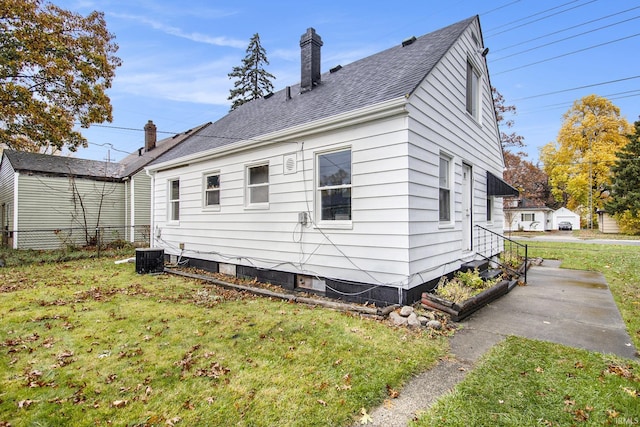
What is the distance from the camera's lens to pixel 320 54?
9562 mm

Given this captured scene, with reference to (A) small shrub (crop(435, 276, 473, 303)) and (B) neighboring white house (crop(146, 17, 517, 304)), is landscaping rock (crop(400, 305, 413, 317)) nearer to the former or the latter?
(B) neighboring white house (crop(146, 17, 517, 304))

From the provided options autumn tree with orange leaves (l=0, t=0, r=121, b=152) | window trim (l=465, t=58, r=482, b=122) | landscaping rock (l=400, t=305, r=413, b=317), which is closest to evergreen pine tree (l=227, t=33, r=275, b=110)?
autumn tree with orange leaves (l=0, t=0, r=121, b=152)

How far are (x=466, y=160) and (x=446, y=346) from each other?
5034mm

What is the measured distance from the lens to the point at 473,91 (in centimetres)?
866

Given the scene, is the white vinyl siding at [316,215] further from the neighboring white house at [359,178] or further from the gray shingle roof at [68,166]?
the gray shingle roof at [68,166]

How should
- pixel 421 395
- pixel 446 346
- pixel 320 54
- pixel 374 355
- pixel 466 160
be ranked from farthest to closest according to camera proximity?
pixel 320 54 < pixel 466 160 < pixel 446 346 < pixel 374 355 < pixel 421 395

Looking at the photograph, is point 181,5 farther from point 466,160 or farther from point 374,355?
point 374,355

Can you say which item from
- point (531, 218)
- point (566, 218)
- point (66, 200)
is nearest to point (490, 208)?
point (66, 200)

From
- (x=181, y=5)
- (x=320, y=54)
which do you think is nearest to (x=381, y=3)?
(x=320, y=54)

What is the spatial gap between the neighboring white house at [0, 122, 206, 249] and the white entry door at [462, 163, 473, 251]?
13.0 meters

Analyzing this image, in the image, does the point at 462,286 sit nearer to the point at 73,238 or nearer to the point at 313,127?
the point at 313,127

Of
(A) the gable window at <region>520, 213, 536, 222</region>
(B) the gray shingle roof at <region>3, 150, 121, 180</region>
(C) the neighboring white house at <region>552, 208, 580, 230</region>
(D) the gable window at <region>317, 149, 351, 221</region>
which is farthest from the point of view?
(C) the neighboring white house at <region>552, 208, 580, 230</region>

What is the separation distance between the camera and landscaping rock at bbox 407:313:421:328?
181 inches

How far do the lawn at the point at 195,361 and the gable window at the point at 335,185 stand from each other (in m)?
1.84
